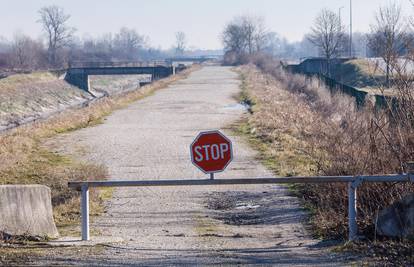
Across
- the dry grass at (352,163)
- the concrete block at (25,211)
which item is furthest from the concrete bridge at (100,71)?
the concrete block at (25,211)

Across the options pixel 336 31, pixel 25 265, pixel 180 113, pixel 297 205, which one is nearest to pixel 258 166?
pixel 297 205

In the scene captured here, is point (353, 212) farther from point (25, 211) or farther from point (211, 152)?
point (25, 211)

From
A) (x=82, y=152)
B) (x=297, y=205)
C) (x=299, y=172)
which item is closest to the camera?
(x=297, y=205)

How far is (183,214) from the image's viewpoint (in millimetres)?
12727

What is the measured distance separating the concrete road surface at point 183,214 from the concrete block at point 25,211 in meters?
1.11

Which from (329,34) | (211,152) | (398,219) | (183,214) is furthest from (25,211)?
(329,34)

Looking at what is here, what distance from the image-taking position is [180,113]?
35125 mm

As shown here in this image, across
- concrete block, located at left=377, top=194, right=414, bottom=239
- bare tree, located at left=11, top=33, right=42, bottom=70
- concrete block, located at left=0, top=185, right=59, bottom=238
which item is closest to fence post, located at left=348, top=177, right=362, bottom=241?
concrete block, located at left=377, top=194, right=414, bottom=239

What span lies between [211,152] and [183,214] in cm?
325

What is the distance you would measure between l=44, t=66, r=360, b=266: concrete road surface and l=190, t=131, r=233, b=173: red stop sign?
101cm

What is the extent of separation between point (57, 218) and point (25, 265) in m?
4.49

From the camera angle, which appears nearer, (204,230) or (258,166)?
(204,230)

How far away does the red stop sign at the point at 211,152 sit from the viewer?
9664mm

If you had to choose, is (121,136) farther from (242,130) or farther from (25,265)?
(25,265)
